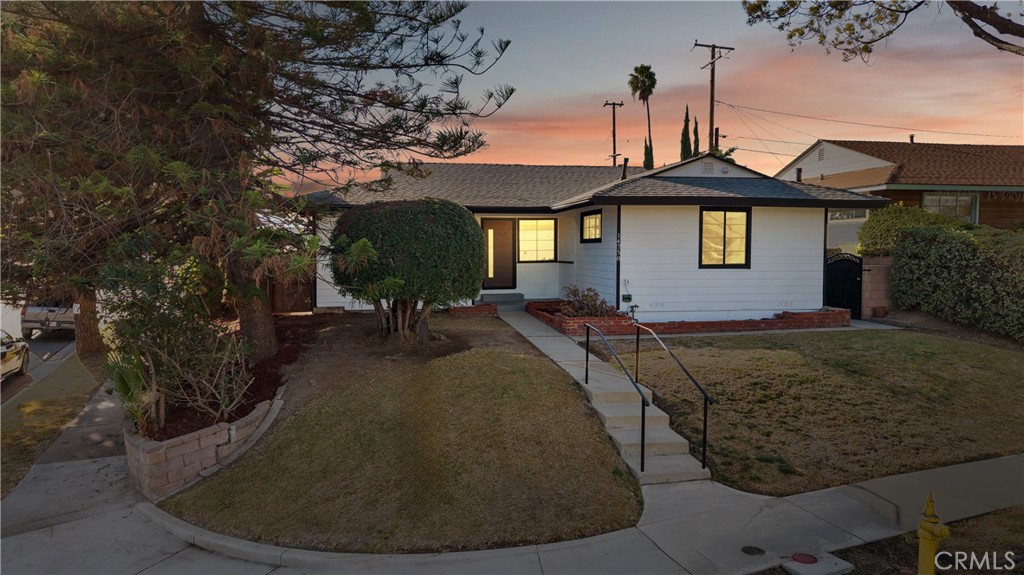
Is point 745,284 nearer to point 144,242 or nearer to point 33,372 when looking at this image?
point 144,242

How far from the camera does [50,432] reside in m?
8.90

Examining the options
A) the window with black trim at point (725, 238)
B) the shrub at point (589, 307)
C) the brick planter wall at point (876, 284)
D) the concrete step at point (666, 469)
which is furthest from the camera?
the brick planter wall at point (876, 284)

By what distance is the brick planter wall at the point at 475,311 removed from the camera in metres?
14.3

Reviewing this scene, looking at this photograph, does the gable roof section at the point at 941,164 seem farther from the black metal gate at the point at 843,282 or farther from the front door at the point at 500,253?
the front door at the point at 500,253

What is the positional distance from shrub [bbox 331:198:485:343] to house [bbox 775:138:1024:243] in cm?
1717

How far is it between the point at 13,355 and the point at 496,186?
11.6m

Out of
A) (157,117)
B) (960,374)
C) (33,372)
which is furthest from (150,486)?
(960,374)

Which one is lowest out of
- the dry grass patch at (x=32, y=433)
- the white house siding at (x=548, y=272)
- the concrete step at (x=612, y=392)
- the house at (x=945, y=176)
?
the dry grass patch at (x=32, y=433)

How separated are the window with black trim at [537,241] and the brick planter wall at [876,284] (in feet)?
25.4

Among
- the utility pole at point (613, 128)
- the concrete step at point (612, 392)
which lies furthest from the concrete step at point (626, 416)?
the utility pole at point (613, 128)

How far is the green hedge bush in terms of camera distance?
11.4 m

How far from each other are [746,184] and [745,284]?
96.6 inches

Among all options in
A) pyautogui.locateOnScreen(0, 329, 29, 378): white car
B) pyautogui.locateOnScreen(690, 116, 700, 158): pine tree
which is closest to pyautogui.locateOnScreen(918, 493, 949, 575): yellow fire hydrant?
pyautogui.locateOnScreen(0, 329, 29, 378): white car

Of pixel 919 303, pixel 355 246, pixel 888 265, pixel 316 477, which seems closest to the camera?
pixel 316 477
